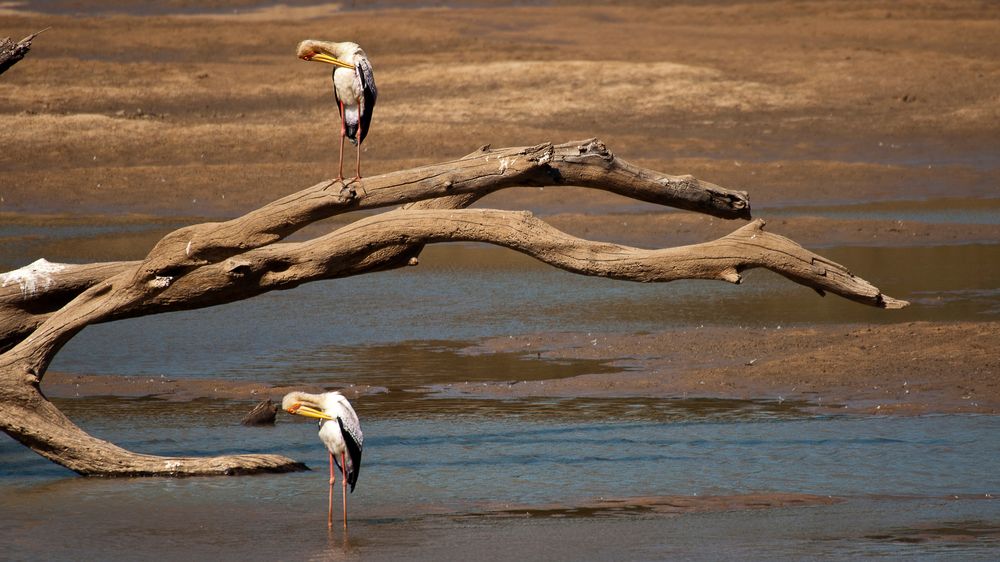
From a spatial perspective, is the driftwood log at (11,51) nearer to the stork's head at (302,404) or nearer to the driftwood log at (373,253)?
the driftwood log at (373,253)

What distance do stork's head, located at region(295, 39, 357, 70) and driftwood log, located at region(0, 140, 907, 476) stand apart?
2.46ft

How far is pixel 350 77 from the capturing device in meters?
8.43

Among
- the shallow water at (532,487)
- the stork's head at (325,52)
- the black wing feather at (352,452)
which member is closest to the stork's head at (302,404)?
the black wing feather at (352,452)

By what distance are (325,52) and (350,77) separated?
0.68 ft

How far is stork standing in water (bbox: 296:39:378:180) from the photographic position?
8.27m

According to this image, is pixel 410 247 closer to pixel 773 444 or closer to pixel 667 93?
pixel 773 444

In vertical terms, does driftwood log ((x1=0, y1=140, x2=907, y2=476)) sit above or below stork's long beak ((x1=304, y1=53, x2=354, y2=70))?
below

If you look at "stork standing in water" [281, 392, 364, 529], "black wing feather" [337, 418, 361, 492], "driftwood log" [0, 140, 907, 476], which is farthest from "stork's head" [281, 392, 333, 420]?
"driftwood log" [0, 140, 907, 476]

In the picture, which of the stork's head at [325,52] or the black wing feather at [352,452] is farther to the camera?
the stork's head at [325,52]

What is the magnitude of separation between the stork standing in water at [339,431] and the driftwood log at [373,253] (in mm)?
956

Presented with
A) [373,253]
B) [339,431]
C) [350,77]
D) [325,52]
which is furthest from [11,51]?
[339,431]

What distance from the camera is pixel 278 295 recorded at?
14930 mm

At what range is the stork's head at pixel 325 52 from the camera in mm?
8188

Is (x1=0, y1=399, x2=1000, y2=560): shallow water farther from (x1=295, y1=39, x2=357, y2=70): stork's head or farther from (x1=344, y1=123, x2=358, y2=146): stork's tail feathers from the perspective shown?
(x1=295, y1=39, x2=357, y2=70): stork's head
